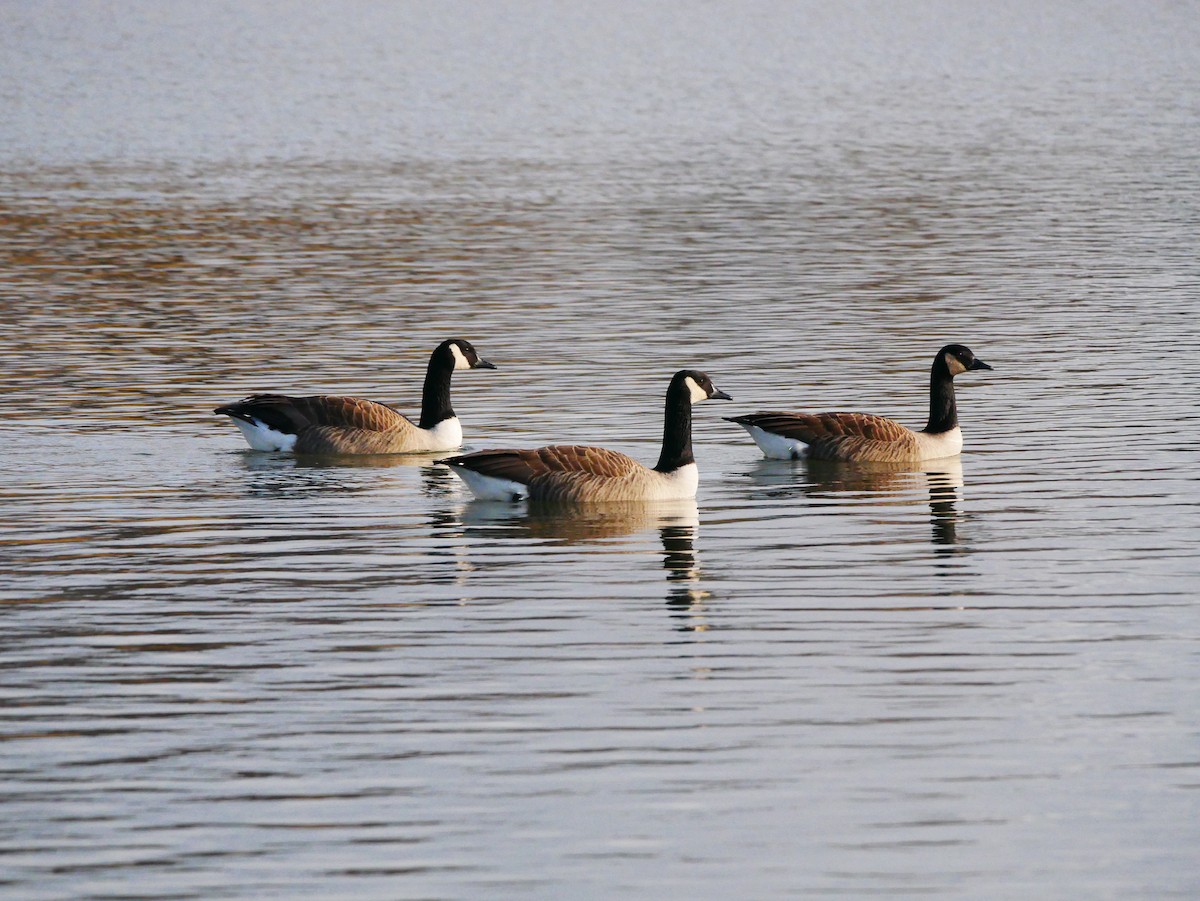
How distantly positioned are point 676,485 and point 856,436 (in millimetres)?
2831

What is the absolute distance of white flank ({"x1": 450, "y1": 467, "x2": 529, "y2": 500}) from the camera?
19844 millimetres

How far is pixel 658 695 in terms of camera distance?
13234 millimetres

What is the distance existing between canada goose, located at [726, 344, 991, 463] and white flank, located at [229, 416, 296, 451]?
480 centimetres

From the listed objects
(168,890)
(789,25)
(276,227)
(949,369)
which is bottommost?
(168,890)

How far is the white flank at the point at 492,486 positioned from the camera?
19844 mm

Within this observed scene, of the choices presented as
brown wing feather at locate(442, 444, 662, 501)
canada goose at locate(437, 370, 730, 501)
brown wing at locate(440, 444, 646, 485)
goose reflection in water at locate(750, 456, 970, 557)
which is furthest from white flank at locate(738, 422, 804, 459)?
brown wing at locate(440, 444, 646, 485)

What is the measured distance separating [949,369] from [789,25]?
129 meters

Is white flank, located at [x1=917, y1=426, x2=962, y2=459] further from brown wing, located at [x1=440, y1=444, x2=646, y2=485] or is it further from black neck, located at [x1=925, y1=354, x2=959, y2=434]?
brown wing, located at [x1=440, y1=444, x2=646, y2=485]

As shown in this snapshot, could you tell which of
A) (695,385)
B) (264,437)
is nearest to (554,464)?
(695,385)

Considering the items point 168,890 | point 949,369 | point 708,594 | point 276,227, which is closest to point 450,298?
point 276,227

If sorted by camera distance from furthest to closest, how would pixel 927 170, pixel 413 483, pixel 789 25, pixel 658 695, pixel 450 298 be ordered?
pixel 789 25 → pixel 927 170 → pixel 450 298 → pixel 413 483 → pixel 658 695

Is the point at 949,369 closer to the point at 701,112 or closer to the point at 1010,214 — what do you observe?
the point at 1010,214

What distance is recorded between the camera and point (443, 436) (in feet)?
77.9

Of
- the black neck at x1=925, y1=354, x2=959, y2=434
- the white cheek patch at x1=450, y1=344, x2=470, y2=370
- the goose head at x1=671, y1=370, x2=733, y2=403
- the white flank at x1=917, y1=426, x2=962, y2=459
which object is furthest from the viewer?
the white cheek patch at x1=450, y1=344, x2=470, y2=370
